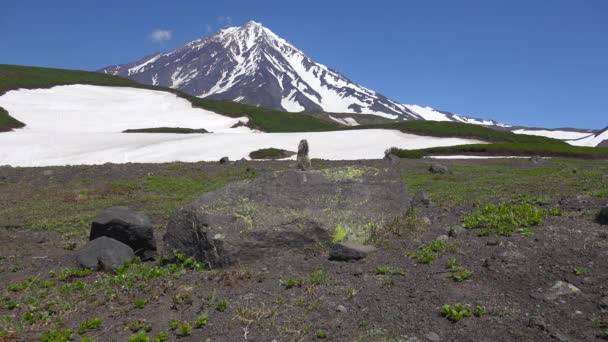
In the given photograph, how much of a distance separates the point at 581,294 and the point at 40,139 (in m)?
58.0

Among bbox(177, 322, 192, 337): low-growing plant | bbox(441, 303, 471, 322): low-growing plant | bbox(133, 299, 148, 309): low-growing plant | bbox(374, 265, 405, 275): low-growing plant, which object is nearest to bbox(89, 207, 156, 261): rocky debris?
bbox(133, 299, 148, 309): low-growing plant

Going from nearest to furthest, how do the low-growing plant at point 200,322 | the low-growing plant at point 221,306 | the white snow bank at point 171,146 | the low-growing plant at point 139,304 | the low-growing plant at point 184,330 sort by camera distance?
1. the low-growing plant at point 184,330
2. the low-growing plant at point 200,322
3. the low-growing plant at point 221,306
4. the low-growing plant at point 139,304
5. the white snow bank at point 171,146

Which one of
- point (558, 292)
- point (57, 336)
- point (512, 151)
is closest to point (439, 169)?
point (558, 292)

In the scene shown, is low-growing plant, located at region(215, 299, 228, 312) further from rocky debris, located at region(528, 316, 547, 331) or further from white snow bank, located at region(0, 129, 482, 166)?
white snow bank, located at region(0, 129, 482, 166)

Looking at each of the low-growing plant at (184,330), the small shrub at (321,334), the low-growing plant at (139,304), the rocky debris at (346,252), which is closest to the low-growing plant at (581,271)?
the rocky debris at (346,252)

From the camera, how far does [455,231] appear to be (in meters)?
11.0

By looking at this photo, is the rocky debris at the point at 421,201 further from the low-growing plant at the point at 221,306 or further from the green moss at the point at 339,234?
the low-growing plant at the point at 221,306

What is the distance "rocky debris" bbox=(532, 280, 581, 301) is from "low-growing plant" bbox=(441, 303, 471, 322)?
128 cm

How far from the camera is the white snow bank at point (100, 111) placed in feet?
280

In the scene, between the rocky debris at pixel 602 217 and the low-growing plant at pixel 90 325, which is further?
the rocky debris at pixel 602 217

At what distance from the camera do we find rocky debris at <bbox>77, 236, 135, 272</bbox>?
34.5 feet

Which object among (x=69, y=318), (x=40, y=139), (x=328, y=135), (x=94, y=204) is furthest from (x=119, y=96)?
(x=69, y=318)

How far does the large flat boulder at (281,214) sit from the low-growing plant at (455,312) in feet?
12.7

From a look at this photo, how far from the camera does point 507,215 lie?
37.5 feet
